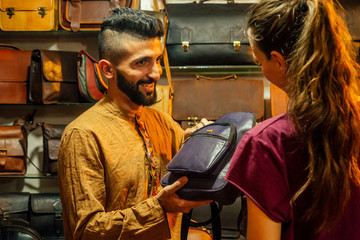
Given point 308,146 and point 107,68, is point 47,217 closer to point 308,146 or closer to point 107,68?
point 107,68

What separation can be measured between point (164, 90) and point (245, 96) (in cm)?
49

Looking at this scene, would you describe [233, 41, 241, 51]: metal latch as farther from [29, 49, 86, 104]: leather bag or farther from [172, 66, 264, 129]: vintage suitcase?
[29, 49, 86, 104]: leather bag

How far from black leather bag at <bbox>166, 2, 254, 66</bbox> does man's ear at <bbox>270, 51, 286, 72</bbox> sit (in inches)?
57.1

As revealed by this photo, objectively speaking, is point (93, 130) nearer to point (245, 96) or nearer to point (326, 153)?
point (326, 153)

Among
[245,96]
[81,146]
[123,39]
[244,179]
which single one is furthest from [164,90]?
[244,179]

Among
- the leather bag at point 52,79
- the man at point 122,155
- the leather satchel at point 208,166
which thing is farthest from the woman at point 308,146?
the leather bag at point 52,79

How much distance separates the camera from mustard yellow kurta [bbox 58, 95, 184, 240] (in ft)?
4.36

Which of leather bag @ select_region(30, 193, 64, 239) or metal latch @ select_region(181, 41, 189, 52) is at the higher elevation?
metal latch @ select_region(181, 41, 189, 52)

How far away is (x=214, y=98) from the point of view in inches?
94.5

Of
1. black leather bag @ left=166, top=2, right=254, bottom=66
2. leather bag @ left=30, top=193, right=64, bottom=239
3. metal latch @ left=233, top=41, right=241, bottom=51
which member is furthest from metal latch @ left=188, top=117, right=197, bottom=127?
leather bag @ left=30, top=193, right=64, bottom=239

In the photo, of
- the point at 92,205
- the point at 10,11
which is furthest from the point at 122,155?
the point at 10,11

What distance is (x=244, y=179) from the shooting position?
85 cm

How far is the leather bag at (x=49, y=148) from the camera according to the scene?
2.47 meters

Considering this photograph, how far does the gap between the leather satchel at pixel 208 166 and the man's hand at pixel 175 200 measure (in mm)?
17
